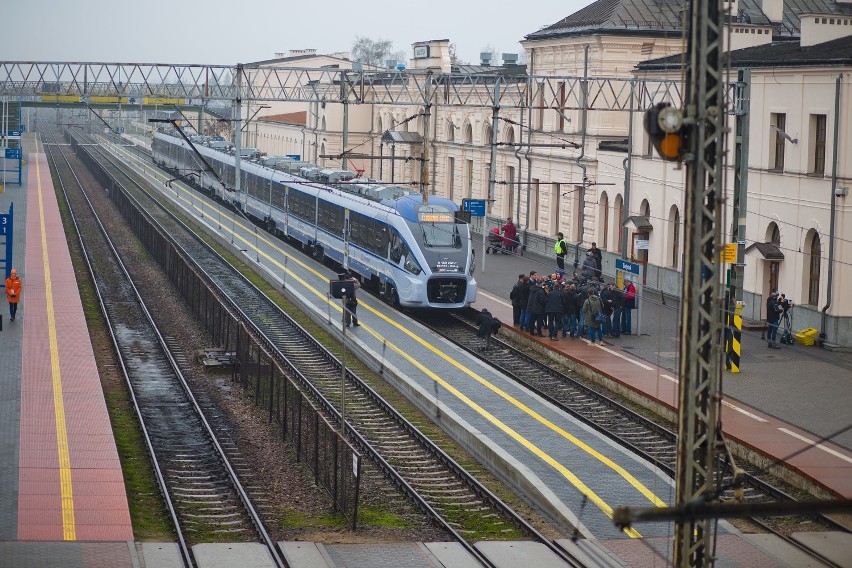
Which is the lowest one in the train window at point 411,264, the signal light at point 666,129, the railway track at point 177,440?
the railway track at point 177,440

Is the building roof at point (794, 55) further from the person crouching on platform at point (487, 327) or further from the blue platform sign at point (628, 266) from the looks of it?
the person crouching on platform at point (487, 327)

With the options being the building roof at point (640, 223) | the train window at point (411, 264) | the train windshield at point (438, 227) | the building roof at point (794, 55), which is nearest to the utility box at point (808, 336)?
the building roof at point (794, 55)

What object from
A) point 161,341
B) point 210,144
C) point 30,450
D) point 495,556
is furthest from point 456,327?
point 210,144

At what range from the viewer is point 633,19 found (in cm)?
4716

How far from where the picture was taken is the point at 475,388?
25781mm

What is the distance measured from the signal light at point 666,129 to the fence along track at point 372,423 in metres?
6.63

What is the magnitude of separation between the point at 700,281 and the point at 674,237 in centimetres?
2785

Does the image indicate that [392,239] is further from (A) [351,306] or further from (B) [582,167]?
(B) [582,167]

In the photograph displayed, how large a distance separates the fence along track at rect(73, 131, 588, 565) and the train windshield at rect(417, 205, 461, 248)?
420cm

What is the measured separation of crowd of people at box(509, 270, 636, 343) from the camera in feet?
97.8

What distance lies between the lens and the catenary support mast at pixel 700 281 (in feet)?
35.7

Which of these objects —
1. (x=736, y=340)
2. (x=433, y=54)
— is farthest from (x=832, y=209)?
(x=433, y=54)

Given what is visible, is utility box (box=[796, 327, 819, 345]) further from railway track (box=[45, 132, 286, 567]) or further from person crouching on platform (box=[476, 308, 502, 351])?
railway track (box=[45, 132, 286, 567])

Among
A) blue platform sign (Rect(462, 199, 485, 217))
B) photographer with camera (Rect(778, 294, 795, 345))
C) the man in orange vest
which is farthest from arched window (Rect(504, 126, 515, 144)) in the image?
Answer: the man in orange vest
